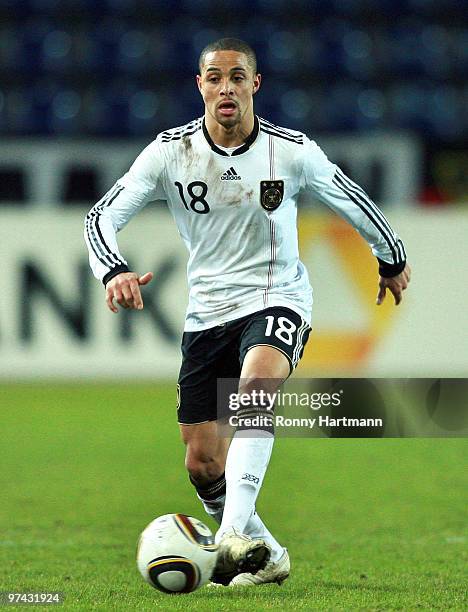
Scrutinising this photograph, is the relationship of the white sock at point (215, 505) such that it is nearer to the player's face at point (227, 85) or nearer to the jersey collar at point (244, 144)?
the jersey collar at point (244, 144)

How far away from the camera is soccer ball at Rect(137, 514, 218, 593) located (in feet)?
14.0

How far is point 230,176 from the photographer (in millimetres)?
5082

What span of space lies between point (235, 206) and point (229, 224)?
8 centimetres

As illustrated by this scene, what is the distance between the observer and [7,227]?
42.5 ft

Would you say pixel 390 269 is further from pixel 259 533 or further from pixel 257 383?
pixel 259 533

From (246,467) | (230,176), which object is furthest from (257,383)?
(230,176)

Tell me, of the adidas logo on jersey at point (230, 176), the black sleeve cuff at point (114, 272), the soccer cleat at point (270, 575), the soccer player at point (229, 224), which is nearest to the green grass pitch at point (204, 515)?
the soccer cleat at point (270, 575)

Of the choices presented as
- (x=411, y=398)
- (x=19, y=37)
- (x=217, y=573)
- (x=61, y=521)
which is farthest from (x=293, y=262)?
(x=19, y=37)

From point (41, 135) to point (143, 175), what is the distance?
10724 mm

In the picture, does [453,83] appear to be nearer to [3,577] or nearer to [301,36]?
[301,36]
